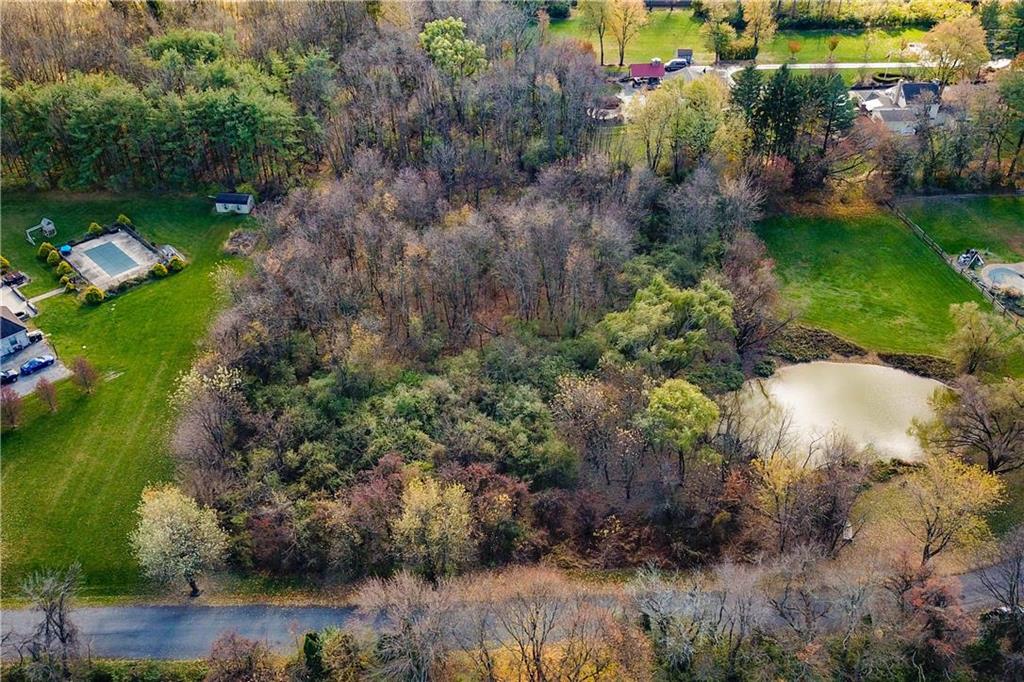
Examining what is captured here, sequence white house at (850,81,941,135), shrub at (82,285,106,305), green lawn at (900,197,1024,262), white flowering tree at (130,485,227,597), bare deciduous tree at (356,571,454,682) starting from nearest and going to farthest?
bare deciduous tree at (356,571,454,682)
white flowering tree at (130,485,227,597)
shrub at (82,285,106,305)
green lawn at (900,197,1024,262)
white house at (850,81,941,135)

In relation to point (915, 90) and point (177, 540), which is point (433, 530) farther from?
point (915, 90)

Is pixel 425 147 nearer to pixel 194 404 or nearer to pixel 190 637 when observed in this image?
pixel 194 404

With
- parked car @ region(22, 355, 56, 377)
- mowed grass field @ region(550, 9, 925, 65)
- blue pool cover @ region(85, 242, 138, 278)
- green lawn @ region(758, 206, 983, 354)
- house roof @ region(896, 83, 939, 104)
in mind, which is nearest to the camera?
parked car @ region(22, 355, 56, 377)

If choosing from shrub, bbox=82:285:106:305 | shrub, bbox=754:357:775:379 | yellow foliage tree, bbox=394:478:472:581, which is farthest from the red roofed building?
yellow foliage tree, bbox=394:478:472:581

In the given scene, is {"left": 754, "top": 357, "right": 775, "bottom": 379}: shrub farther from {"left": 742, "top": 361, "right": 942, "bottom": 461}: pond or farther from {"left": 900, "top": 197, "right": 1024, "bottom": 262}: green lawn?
{"left": 900, "top": 197, "right": 1024, "bottom": 262}: green lawn

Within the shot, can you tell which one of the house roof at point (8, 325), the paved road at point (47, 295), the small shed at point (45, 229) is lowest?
the paved road at point (47, 295)

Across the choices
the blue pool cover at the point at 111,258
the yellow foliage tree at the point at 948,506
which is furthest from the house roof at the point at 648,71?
the yellow foliage tree at the point at 948,506

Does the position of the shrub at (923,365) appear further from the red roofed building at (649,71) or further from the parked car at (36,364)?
the parked car at (36,364)
